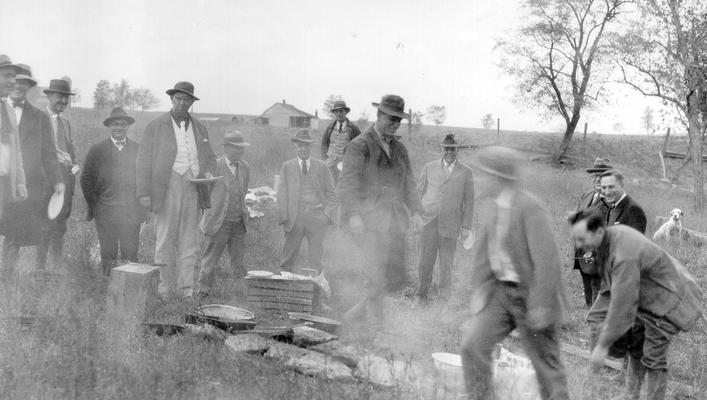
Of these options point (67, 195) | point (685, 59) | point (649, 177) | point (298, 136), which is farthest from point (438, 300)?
point (649, 177)

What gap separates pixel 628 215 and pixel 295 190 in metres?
3.85

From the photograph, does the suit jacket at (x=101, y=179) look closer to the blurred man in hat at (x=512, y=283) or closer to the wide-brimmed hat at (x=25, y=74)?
the wide-brimmed hat at (x=25, y=74)

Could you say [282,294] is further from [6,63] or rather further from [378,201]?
[6,63]

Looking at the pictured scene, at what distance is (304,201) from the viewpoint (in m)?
8.05

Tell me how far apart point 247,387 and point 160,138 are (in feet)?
11.0

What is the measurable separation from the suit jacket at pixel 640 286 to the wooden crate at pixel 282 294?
2.97 meters

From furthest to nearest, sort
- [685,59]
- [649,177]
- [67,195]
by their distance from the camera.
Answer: [649,177]
[685,59]
[67,195]

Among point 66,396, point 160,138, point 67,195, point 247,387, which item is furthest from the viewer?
point 67,195

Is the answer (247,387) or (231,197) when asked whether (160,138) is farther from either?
(247,387)

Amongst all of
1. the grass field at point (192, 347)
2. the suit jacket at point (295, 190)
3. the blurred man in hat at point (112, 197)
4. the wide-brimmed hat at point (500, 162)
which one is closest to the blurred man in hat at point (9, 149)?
the grass field at point (192, 347)

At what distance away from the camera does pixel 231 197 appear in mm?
7777

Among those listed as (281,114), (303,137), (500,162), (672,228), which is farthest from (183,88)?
(281,114)

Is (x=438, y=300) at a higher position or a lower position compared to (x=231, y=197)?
lower

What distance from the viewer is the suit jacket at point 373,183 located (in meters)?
5.90
